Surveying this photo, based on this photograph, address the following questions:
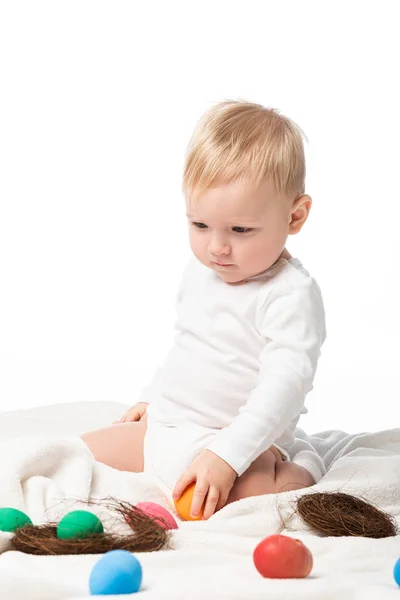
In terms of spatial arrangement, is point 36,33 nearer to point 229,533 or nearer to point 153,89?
point 153,89

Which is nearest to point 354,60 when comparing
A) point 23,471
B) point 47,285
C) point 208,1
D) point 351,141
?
point 351,141

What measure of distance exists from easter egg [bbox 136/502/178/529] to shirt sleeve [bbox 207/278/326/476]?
6.2 inches

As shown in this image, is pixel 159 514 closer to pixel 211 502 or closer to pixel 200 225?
pixel 211 502

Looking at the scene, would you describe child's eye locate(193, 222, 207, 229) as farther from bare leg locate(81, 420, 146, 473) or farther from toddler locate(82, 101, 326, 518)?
bare leg locate(81, 420, 146, 473)

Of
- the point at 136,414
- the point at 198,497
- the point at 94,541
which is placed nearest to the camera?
the point at 94,541

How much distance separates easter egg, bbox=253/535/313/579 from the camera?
4.44ft

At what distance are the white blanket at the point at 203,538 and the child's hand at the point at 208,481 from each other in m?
0.05

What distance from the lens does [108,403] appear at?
266cm

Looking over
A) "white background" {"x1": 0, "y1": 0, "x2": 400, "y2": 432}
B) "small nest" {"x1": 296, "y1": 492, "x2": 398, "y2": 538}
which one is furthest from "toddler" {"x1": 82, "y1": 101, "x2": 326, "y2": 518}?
"white background" {"x1": 0, "y1": 0, "x2": 400, "y2": 432}

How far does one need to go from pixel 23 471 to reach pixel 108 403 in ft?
3.00

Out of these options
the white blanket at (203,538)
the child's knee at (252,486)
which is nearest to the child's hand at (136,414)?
the white blanket at (203,538)

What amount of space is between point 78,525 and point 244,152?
75cm

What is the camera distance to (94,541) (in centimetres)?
149

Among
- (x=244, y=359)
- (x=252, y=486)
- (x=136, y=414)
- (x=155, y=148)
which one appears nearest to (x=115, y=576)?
(x=252, y=486)
